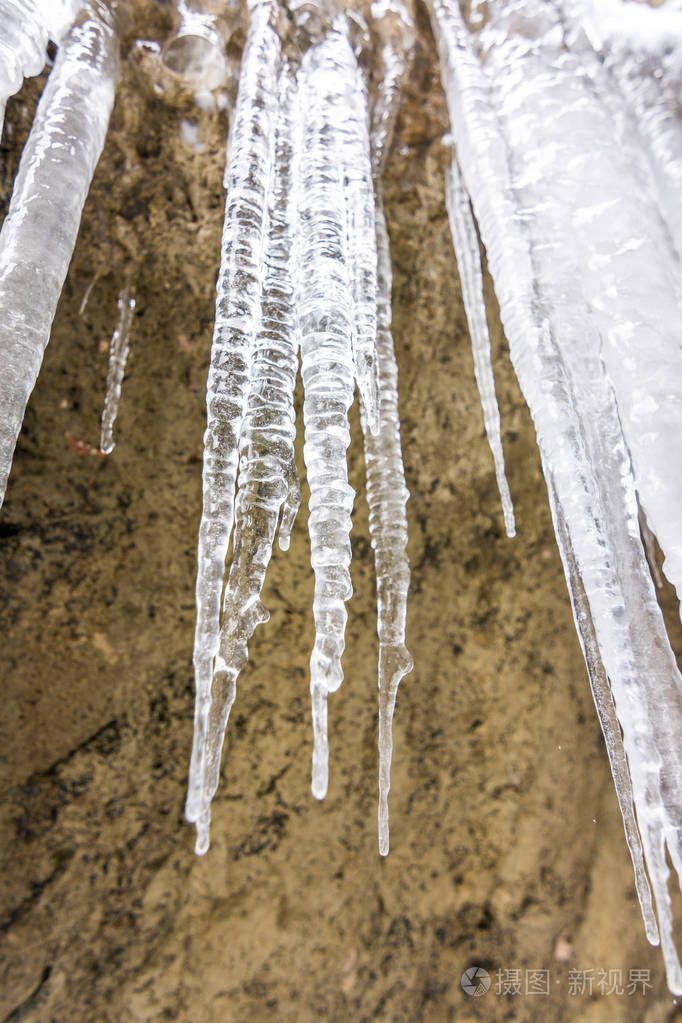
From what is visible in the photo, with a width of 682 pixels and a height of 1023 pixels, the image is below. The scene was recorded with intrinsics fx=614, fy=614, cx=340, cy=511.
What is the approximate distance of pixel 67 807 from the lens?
51.3 inches

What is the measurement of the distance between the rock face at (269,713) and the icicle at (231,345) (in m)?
0.23

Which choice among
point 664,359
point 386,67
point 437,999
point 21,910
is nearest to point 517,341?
point 664,359

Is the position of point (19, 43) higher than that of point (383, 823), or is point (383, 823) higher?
point (19, 43)

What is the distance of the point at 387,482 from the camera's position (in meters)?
1.10

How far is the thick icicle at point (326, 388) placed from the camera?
0.87m

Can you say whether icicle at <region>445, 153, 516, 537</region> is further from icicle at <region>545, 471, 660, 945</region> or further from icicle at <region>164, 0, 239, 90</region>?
icicle at <region>164, 0, 239, 90</region>

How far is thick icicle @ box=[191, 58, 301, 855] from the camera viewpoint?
899 millimetres

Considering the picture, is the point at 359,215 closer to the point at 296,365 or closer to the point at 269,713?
the point at 296,365

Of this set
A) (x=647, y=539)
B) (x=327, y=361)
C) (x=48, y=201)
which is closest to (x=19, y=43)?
(x=48, y=201)

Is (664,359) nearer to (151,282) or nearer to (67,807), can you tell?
(151,282)

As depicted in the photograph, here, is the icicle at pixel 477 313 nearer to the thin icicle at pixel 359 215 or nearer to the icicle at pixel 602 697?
the icicle at pixel 602 697

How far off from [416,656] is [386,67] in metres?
1.31

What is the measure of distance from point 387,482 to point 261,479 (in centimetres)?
28

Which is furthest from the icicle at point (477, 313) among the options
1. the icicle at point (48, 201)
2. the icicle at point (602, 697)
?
the icicle at point (48, 201)
